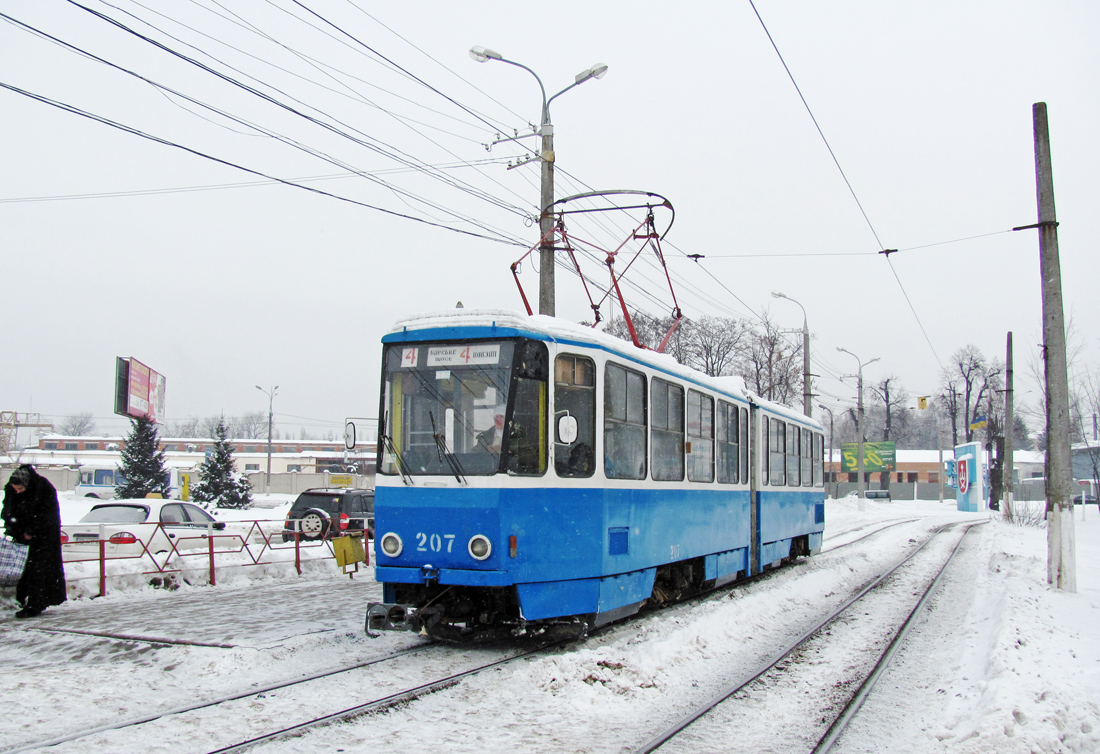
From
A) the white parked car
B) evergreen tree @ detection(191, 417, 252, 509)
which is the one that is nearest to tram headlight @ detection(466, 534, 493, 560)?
the white parked car

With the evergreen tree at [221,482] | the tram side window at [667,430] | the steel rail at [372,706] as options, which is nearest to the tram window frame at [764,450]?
the tram side window at [667,430]

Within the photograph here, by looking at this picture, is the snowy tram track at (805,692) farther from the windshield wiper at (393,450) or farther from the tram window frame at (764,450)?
the windshield wiper at (393,450)

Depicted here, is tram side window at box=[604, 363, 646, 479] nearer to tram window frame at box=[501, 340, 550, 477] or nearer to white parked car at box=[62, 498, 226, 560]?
tram window frame at box=[501, 340, 550, 477]

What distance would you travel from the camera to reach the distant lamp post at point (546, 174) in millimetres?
12773

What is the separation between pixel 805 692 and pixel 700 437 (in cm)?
419

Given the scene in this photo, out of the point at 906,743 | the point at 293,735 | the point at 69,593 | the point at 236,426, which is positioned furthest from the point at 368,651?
the point at 236,426

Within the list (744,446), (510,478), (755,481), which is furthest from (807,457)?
(510,478)

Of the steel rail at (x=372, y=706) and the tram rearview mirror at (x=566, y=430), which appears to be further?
the tram rearview mirror at (x=566, y=430)

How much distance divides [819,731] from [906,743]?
0.54 metres

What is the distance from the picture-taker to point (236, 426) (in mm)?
122875

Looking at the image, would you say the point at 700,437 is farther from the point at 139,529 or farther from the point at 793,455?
the point at 139,529

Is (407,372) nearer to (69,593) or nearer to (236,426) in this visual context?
(69,593)

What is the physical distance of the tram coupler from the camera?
7.26m

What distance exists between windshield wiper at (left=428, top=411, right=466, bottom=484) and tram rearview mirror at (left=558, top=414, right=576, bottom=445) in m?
0.89
